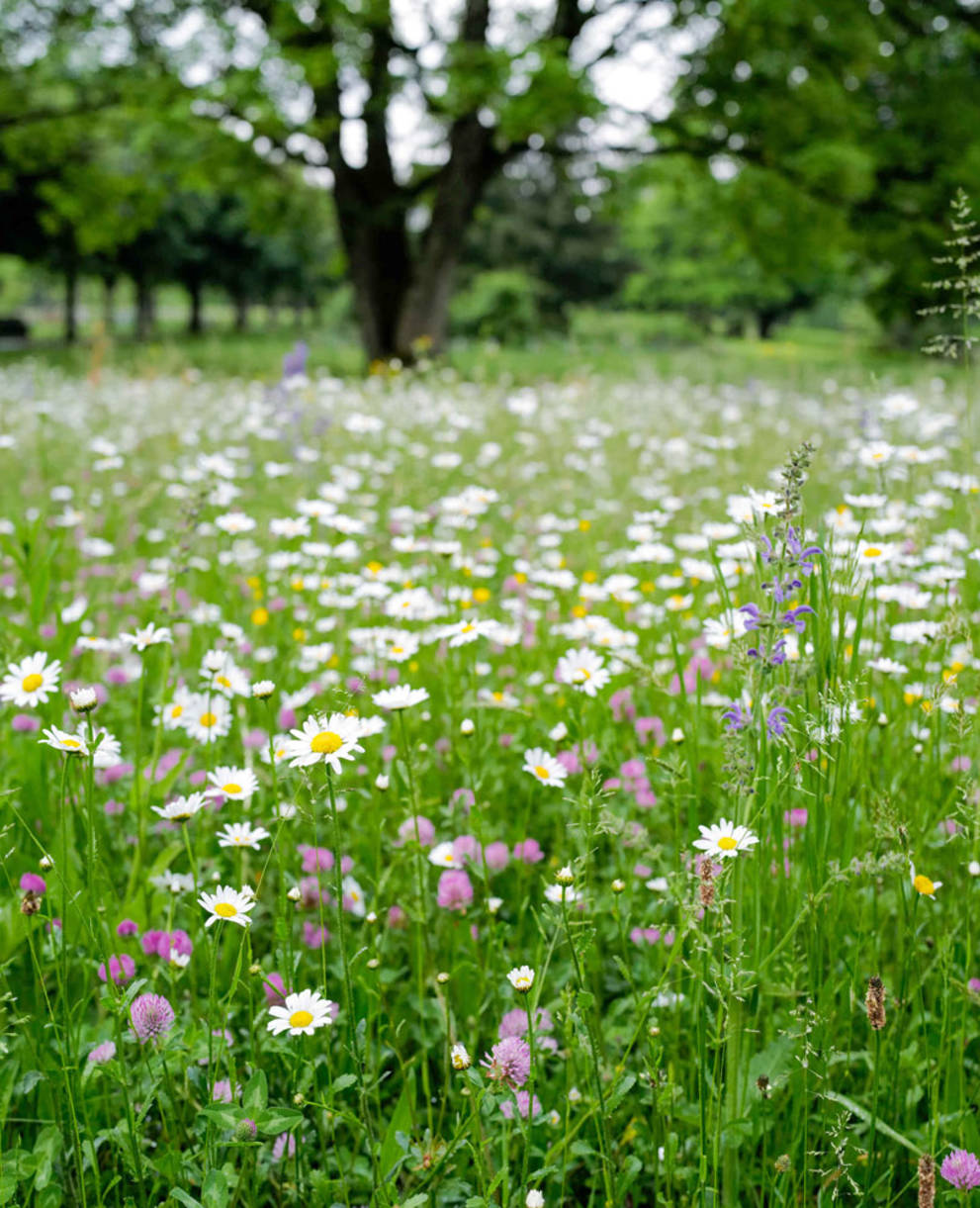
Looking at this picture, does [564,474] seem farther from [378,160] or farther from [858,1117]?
[378,160]

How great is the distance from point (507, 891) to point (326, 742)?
2.72 feet

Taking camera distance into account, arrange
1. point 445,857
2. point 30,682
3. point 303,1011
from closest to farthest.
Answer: point 303,1011 → point 30,682 → point 445,857

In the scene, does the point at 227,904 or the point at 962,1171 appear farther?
the point at 227,904

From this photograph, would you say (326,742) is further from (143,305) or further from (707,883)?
(143,305)

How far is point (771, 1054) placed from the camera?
4.57 ft

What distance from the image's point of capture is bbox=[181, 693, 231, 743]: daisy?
73.5 inches

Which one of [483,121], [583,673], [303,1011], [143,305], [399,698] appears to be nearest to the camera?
[303,1011]

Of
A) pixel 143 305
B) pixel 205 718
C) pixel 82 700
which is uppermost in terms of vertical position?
pixel 143 305

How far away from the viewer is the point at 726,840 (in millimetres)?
1238

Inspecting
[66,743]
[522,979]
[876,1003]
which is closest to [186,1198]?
[522,979]

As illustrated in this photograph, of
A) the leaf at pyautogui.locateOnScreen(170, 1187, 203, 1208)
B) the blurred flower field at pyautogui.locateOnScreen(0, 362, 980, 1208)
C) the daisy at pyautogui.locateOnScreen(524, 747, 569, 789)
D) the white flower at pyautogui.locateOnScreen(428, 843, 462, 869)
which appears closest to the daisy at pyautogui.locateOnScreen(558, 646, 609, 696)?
the blurred flower field at pyautogui.locateOnScreen(0, 362, 980, 1208)

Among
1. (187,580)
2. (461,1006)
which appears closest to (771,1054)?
(461,1006)

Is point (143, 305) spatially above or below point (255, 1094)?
above

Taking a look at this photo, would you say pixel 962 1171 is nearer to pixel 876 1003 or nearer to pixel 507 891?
pixel 876 1003
